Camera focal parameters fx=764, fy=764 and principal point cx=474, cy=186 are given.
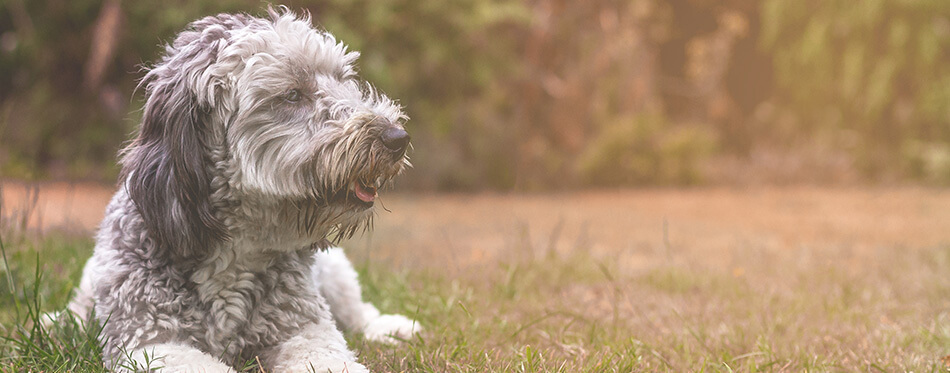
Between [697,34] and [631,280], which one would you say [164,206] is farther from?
[697,34]

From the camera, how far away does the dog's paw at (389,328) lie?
134 inches

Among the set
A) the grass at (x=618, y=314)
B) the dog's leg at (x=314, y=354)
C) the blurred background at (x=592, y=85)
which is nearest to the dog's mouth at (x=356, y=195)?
the dog's leg at (x=314, y=354)

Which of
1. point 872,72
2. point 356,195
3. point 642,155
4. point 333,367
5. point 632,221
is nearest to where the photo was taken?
point 333,367

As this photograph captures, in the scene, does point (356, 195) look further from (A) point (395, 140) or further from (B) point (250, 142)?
(B) point (250, 142)

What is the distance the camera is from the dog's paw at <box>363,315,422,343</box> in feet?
11.2

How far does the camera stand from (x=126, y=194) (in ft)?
9.48

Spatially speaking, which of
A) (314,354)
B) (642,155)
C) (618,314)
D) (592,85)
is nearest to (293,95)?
(314,354)

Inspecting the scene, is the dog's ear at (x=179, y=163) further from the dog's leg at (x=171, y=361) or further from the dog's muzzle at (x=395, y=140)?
the dog's muzzle at (x=395, y=140)

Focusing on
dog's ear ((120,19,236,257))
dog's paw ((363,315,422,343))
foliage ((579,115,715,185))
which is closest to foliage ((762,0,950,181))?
foliage ((579,115,715,185))

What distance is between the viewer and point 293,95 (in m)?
2.74

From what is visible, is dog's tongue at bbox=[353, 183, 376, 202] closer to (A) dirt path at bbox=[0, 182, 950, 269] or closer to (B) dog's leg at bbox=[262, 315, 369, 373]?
(B) dog's leg at bbox=[262, 315, 369, 373]

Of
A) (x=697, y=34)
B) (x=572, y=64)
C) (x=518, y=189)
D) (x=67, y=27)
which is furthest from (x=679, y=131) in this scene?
(x=67, y=27)

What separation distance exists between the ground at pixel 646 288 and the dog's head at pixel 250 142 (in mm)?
567

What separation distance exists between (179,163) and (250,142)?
0.24m
